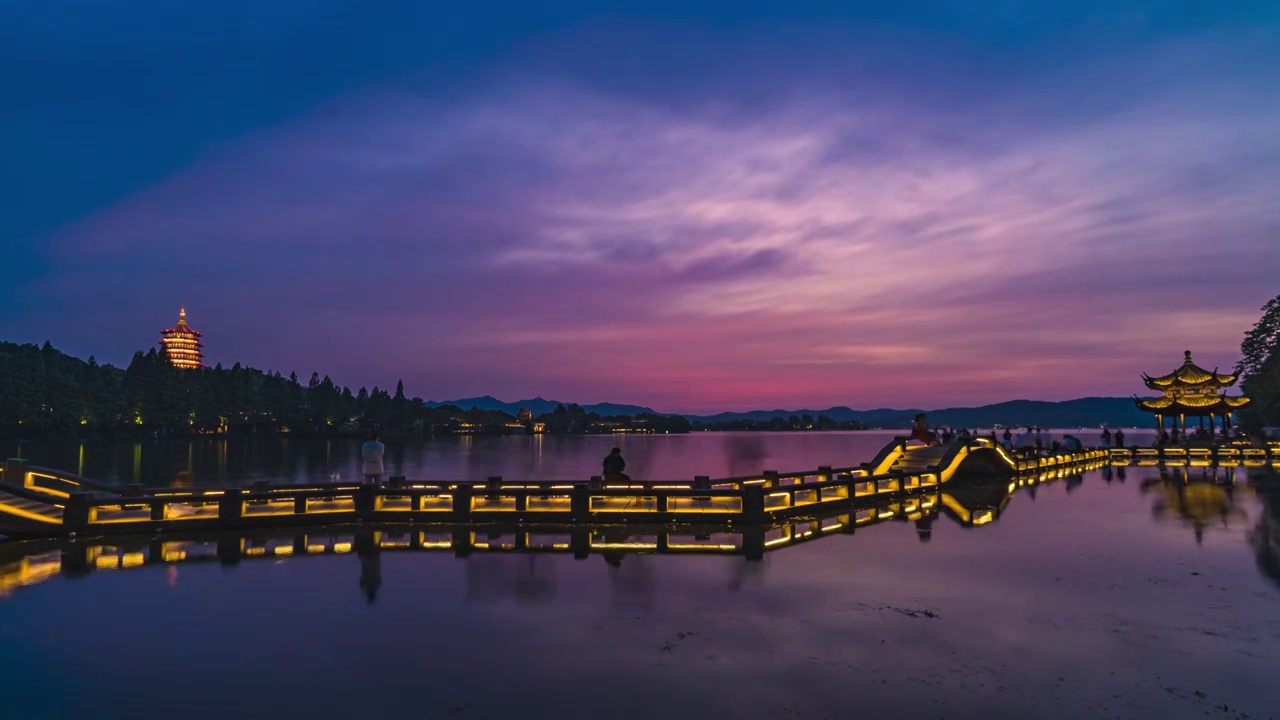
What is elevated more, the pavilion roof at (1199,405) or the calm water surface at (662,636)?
the pavilion roof at (1199,405)

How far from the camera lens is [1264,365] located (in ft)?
193

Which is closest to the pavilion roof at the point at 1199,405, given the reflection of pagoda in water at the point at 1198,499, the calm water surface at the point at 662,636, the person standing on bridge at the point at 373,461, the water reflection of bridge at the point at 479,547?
the reflection of pagoda in water at the point at 1198,499

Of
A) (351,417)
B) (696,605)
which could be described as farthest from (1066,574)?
(351,417)

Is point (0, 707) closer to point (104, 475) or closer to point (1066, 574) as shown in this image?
point (1066, 574)

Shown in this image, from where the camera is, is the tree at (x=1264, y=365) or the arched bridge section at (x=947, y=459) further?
the tree at (x=1264, y=365)

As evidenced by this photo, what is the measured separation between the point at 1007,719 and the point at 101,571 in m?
15.3

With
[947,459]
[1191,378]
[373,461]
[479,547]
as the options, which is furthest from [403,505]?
[1191,378]

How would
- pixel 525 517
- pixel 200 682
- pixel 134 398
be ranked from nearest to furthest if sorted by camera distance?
pixel 200 682 → pixel 525 517 → pixel 134 398

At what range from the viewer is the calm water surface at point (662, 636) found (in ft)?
24.1

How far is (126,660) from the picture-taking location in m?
8.55

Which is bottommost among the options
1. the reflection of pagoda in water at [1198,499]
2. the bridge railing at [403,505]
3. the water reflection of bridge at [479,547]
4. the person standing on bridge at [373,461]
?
the reflection of pagoda in water at [1198,499]

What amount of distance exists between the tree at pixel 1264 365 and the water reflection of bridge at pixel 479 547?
166 feet

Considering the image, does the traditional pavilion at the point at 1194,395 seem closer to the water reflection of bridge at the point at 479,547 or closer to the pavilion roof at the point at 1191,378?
the pavilion roof at the point at 1191,378

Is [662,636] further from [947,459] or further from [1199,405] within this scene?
[1199,405]
